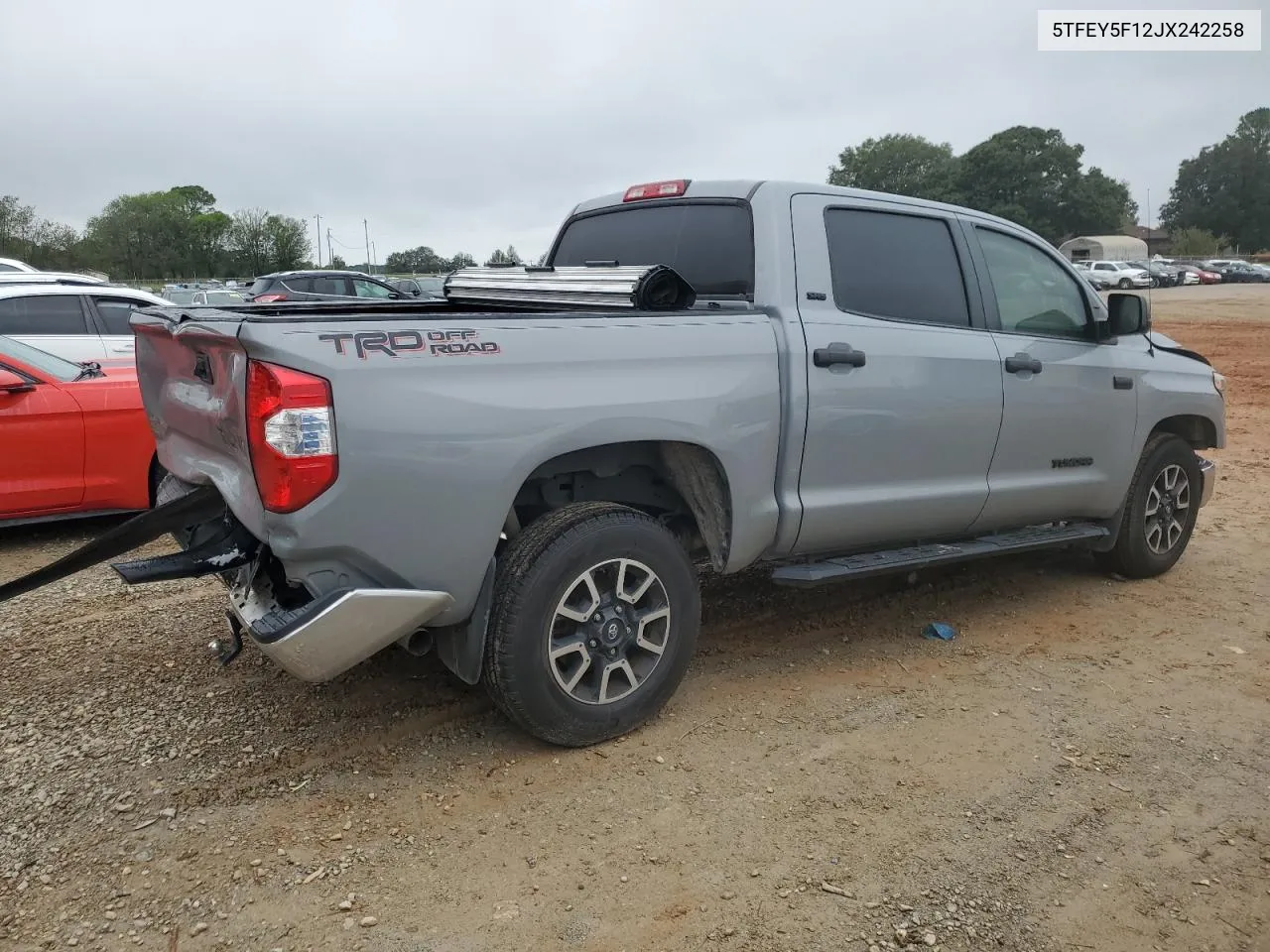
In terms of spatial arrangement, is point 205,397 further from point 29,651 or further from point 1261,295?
point 1261,295

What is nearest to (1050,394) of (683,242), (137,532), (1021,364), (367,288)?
(1021,364)

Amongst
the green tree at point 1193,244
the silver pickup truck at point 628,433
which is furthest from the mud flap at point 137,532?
the green tree at point 1193,244

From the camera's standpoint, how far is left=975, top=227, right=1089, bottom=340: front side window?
186 inches

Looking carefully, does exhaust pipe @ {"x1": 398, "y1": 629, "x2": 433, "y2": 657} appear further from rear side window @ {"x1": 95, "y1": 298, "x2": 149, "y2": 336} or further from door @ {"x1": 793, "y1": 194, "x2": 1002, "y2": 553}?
rear side window @ {"x1": 95, "y1": 298, "x2": 149, "y2": 336}

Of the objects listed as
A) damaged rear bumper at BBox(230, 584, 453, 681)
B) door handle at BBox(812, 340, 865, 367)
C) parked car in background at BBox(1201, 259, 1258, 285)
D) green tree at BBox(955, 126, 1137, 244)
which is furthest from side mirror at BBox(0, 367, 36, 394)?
green tree at BBox(955, 126, 1137, 244)

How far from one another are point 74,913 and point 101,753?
922 millimetres

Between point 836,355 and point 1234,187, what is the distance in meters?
103

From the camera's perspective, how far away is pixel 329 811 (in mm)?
3137

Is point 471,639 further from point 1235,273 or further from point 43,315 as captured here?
point 1235,273

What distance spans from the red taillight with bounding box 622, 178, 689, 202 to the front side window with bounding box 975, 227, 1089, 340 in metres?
1.43

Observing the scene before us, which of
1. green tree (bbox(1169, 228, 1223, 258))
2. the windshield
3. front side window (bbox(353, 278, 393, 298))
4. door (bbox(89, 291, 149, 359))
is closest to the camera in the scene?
the windshield

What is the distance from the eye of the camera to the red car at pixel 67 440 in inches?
232

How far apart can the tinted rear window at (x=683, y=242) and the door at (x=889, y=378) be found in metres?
0.24

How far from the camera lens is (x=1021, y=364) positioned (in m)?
4.57
